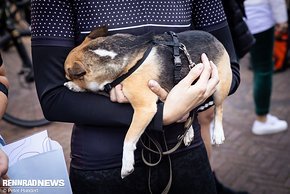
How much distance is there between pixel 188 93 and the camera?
1.65 meters

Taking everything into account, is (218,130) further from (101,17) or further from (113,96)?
(101,17)

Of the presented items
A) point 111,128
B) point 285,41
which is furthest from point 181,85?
point 285,41

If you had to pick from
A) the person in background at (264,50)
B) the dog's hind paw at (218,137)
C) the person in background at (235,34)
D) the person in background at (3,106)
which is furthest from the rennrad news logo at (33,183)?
the person in background at (264,50)

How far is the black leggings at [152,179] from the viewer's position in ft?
5.77

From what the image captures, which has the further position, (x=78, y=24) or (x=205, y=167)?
(x=205, y=167)

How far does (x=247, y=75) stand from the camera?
6840mm

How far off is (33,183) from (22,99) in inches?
201

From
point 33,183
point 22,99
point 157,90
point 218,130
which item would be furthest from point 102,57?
point 22,99

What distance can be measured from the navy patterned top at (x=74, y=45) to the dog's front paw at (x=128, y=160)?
8 centimetres

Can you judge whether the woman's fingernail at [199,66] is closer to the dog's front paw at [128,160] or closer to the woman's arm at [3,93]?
the dog's front paw at [128,160]

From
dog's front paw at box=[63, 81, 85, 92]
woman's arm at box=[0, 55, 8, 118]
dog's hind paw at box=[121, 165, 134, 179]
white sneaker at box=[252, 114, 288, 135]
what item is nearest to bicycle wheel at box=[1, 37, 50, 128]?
white sneaker at box=[252, 114, 288, 135]

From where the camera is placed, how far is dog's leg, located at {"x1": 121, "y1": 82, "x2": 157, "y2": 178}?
5.38 ft

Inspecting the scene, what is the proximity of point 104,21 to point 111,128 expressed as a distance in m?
0.47

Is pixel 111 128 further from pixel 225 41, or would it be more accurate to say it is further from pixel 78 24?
pixel 225 41
